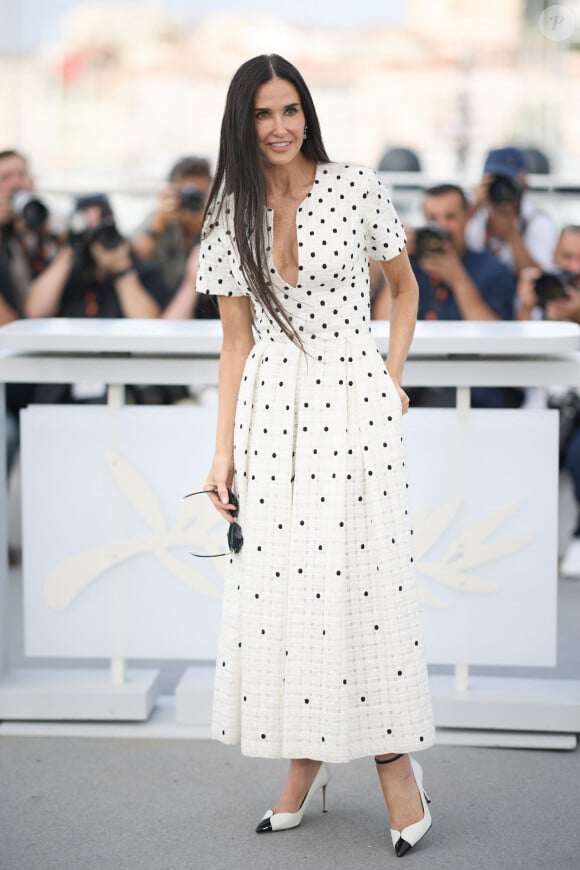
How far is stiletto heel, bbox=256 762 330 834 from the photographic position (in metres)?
2.83

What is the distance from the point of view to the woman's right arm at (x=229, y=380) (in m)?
2.75

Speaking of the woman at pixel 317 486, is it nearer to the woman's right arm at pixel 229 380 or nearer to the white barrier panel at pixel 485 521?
the woman's right arm at pixel 229 380

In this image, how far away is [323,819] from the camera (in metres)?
2.90

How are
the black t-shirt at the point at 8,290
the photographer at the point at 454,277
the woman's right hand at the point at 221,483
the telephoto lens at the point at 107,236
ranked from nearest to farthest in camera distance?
1. the woman's right hand at the point at 221,483
2. the photographer at the point at 454,277
3. the telephoto lens at the point at 107,236
4. the black t-shirt at the point at 8,290

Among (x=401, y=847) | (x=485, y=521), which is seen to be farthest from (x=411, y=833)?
(x=485, y=521)

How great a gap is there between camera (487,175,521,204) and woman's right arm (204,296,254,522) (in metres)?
2.81

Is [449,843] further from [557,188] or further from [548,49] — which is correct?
[548,49]

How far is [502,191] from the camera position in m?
5.36

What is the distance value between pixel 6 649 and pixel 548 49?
16.6 feet

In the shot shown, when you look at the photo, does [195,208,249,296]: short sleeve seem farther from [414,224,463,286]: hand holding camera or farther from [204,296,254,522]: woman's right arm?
[414,224,463,286]: hand holding camera

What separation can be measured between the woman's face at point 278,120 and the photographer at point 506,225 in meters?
2.85

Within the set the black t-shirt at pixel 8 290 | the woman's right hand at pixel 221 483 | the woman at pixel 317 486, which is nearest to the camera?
the woman at pixel 317 486

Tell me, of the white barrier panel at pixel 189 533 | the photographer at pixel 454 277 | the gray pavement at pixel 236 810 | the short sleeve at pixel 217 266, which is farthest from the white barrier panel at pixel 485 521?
the photographer at pixel 454 277

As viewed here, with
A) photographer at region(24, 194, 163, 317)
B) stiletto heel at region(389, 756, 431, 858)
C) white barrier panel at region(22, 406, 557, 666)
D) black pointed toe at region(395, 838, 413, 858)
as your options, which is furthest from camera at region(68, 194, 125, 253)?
black pointed toe at region(395, 838, 413, 858)
